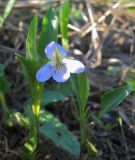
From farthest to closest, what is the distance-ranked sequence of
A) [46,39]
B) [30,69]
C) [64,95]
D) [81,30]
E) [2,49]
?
[81,30] < [2,49] < [64,95] < [46,39] < [30,69]

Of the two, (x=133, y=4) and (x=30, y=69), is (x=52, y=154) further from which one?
(x=133, y=4)

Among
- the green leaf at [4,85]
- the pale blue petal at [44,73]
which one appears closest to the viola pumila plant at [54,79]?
the pale blue petal at [44,73]

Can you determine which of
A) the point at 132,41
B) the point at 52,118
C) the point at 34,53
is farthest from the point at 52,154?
the point at 132,41

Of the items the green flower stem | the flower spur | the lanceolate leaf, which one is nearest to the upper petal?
the flower spur

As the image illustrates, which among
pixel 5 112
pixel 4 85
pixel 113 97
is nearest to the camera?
pixel 113 97

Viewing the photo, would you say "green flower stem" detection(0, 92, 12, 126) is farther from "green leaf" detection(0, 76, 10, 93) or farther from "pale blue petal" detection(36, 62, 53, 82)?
"pale blue petal" detection(36, 62, 53, 82)

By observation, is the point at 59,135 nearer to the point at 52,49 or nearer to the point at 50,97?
the point at 50,97

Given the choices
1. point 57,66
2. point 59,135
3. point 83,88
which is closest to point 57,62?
point 57,66
